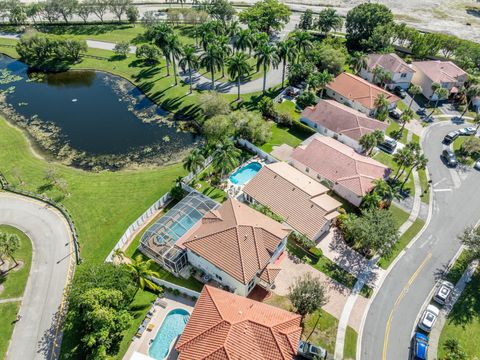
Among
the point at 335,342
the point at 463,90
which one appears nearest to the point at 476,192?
the point at 463,90

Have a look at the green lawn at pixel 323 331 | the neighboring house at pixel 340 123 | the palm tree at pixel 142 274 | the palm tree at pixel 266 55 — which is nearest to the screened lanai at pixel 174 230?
the palm tree at pixel 142 274

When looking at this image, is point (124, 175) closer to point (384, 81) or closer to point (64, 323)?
point (64, 323)

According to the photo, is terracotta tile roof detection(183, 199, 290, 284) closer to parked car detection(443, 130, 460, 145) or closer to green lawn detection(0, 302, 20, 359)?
green lawn detection(0, 302, 20, 359)

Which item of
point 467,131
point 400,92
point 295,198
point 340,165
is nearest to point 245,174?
point 295,198

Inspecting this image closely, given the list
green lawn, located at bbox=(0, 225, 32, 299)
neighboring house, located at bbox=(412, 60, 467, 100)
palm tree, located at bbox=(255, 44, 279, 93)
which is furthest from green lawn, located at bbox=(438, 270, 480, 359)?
palm tree, located at bbox=(255, 44, 279, 93)

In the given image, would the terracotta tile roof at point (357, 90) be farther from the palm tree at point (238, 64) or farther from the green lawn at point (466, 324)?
the green lawn at point (466, 324)

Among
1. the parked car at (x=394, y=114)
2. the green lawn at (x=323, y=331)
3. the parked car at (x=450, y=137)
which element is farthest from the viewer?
the parked car at (x=394, y=114)
